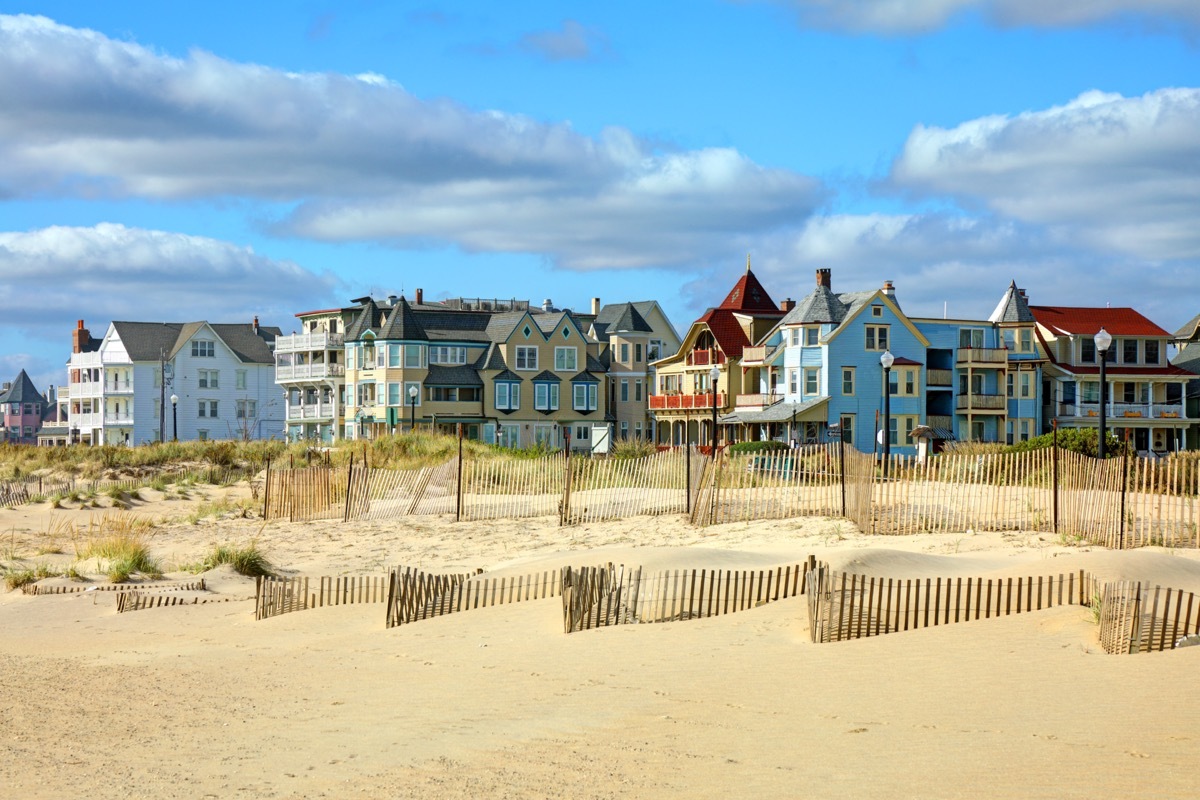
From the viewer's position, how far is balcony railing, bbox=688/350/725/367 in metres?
68.9

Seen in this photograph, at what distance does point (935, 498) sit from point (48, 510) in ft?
75.8

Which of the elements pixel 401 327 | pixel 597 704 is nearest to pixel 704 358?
pixel 401 327

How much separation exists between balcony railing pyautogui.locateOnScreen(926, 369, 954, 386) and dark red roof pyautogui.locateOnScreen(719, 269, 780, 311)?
35.0 feet

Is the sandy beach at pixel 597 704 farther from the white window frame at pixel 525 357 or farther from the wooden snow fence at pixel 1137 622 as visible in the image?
the white window frame at pixel 525 357

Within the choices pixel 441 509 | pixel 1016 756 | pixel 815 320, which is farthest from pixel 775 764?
pixel 815 320

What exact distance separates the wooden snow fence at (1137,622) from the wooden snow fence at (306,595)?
28.5 feet

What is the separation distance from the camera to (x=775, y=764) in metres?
8.77

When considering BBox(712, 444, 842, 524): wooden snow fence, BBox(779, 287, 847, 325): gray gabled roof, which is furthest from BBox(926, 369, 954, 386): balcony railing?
BBox(712, 444, 842, 524): wooden snow fence

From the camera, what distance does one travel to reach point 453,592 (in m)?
15.8

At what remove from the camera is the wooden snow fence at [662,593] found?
46.6 feet

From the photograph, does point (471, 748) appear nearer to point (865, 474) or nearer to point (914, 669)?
point (914, 669)

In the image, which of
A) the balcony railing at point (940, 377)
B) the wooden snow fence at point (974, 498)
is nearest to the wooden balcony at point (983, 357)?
the balcony railing at point (940, 377)

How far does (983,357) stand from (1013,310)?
11.4ft

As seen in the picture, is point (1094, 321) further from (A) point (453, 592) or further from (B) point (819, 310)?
(A) point (453, 592)
